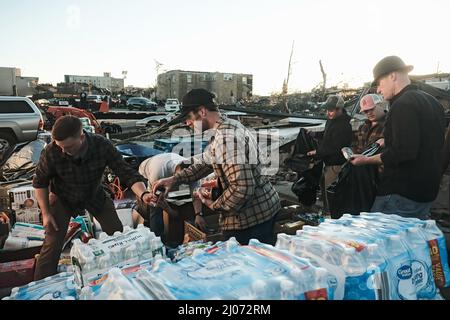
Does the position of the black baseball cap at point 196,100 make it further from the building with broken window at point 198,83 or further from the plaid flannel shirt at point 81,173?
the building with broken window at point 198,83

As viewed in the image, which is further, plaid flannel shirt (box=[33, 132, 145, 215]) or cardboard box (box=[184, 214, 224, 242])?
cardboard box (box=[184, 214, 224, 242])

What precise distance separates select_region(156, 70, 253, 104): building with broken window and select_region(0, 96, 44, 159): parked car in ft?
171

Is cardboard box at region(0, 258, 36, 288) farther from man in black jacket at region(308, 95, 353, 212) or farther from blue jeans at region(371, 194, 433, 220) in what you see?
man in black jacket at region(308, 95, 353, 212)

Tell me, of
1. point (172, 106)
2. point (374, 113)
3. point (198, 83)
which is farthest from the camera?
point (198, 83)

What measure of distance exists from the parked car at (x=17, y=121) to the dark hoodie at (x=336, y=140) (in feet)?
32.2

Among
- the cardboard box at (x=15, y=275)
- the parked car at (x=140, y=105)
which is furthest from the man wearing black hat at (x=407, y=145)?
the parked car at (x=140, y=105)

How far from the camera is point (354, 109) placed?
6.30m

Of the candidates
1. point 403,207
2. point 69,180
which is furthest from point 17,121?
point 403,207

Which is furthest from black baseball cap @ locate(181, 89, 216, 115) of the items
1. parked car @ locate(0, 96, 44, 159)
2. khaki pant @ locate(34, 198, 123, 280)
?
parked car @ locate(0, 96, 44, 159)

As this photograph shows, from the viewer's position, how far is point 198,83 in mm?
64750

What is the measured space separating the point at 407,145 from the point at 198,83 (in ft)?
211

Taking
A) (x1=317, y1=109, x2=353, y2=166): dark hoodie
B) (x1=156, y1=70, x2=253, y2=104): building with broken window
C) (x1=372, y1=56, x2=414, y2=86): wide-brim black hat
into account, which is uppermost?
(x1=156, y1=70, x2=253, y2=104): building with broken window

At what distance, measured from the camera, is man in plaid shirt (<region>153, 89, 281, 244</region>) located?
230cm

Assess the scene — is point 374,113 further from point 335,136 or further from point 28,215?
point 28,215
